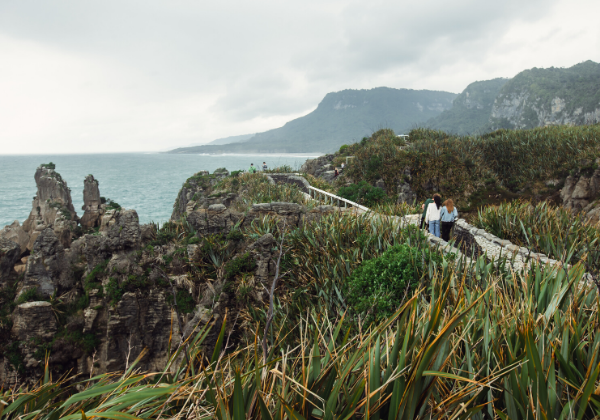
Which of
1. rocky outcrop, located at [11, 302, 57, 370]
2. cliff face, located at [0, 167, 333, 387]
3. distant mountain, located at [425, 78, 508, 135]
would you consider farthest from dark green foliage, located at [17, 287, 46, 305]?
distant mountain, located at [425, 78, 508, 135]

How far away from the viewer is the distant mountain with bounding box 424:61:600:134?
85.9m

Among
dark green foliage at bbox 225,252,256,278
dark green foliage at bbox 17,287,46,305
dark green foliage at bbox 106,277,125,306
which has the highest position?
dark green foliage at bbox 225,252,256,278

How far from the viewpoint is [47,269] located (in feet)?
30.4

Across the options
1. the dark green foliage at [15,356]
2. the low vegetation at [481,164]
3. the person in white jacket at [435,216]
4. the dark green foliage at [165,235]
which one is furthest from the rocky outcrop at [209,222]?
the low vegetation at [481,164]

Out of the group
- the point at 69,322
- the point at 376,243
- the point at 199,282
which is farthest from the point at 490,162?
the point at 69,322

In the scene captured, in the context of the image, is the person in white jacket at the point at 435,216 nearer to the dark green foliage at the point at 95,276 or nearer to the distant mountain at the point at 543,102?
the dark green foliage at the point at 95,276

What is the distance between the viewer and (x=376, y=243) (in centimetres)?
699

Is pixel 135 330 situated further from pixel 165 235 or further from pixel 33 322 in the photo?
pixel 165 235

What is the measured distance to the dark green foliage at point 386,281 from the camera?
4.78m

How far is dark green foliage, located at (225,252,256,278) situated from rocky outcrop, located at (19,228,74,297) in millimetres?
5699

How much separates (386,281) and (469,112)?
7518 inches

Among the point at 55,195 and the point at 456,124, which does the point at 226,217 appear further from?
the point at 456,124

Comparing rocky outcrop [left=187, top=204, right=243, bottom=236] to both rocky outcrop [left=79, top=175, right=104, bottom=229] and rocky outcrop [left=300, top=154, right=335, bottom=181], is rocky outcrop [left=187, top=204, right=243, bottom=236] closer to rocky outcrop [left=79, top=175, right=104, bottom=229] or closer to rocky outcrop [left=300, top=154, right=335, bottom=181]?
rocky outcrop [left=79, top=175, right=104, bottom=229]

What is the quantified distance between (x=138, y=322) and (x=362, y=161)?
1731 centimetres
